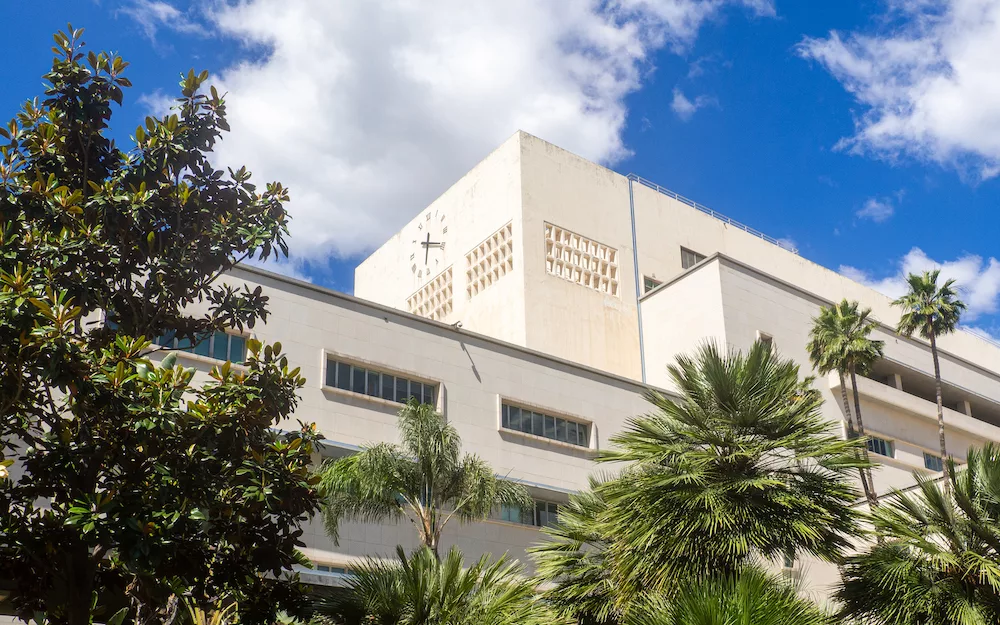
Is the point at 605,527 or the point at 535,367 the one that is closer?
the point at 605,527

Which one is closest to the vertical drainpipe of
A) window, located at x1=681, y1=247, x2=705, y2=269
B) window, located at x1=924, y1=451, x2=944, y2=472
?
window, located at x1=681, y1=247, x2=705, y2=269

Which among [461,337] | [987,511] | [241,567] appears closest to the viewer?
[241,567]

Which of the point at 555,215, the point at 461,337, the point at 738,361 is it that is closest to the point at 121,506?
the point at 738,361

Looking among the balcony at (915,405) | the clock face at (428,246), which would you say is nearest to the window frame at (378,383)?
the clock face at (428,246)

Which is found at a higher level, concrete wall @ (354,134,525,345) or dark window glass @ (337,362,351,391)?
concrete wall @ (354,134,525,345)

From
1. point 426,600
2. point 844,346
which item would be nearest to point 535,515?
point 844,346

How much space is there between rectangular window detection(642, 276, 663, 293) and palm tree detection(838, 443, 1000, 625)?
33.0m

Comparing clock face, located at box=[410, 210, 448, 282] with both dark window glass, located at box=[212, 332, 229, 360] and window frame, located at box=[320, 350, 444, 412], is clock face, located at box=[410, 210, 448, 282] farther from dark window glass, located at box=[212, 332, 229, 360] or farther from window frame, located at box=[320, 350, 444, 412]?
dark window glass, located at box=[212, 332, 229, 360]

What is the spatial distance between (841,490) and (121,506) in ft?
36.7

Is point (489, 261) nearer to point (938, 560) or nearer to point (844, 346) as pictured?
point (844, 346)

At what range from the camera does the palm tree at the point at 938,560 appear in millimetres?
16047

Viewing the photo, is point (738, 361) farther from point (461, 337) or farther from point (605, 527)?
Result: point (461, 337)

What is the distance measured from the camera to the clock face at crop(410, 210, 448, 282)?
53875mm

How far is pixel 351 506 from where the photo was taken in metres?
26.5
